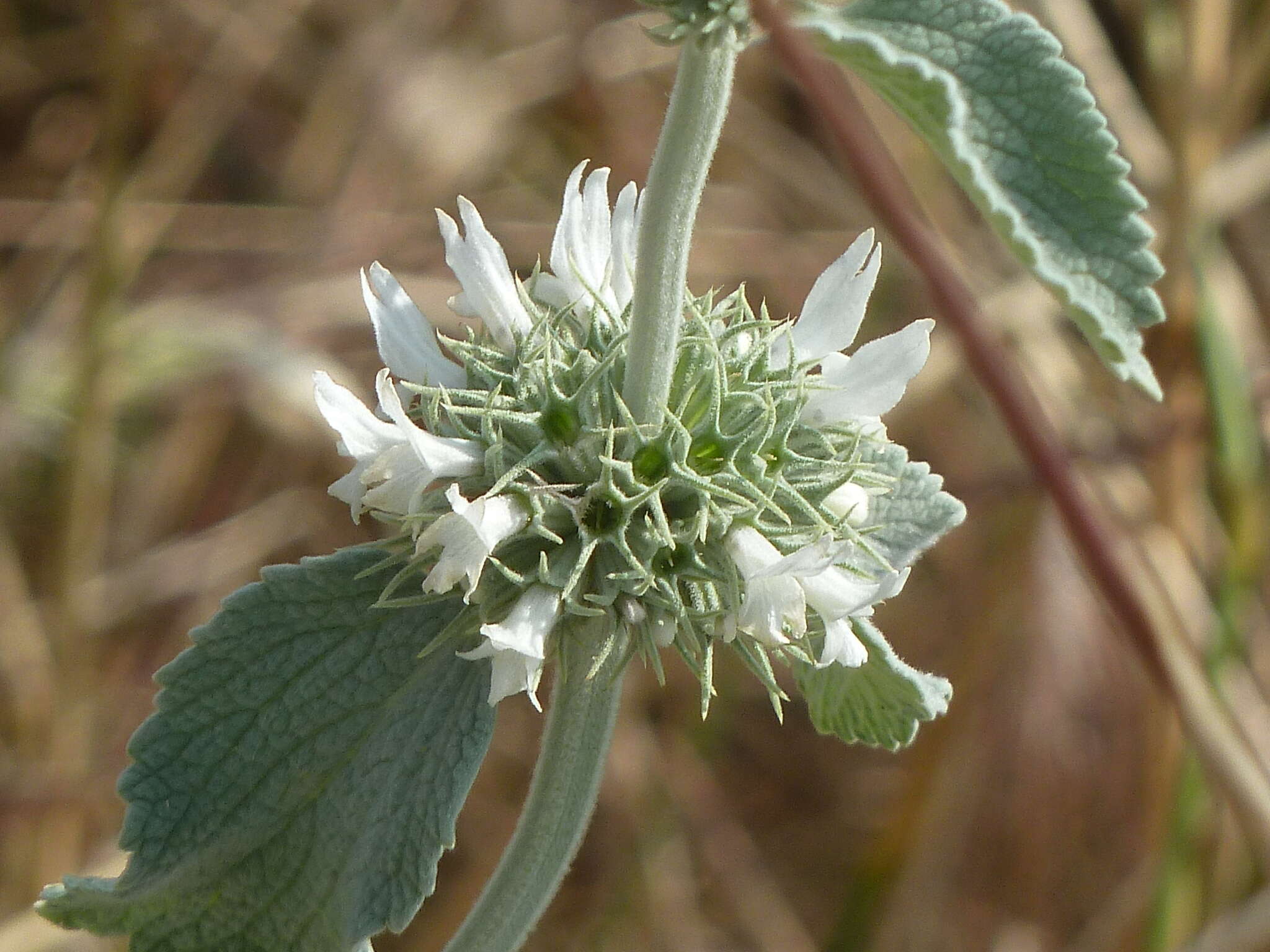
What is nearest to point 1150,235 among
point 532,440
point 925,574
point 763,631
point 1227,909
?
point 763,631

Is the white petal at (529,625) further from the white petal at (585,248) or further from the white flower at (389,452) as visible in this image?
the white petal at (585,248)

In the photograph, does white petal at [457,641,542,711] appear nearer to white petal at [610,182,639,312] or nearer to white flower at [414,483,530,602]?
white flower at [414,483,530,602]

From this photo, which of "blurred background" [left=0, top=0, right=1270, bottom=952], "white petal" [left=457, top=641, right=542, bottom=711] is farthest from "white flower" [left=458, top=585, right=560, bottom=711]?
"blurred background" [left=0, top=0, right=1270, bottom=952]

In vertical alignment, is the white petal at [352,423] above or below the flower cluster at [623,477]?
above

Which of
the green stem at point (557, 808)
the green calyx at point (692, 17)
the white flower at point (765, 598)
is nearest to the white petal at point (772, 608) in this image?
the white flower at point (765, 598)

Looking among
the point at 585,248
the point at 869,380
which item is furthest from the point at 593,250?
the point at 869,380

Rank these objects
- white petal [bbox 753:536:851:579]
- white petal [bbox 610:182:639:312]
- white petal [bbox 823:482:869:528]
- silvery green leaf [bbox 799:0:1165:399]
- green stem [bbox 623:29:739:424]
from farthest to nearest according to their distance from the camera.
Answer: white petal [bbox 610:182:639:312], white petal [bbox 823:482:869:528], white petal [bbox 753:536:851:579], green stem [bbox 623:29:739:424], silvery green leaf [bbox 799:0:1165:399]
